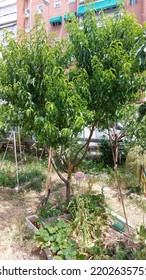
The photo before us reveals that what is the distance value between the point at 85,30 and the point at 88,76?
1.89 ft

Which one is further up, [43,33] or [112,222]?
[43,33]

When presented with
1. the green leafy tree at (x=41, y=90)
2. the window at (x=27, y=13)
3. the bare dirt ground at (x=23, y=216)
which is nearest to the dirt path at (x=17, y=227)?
the bare dirt ground at (x=23, y=216)

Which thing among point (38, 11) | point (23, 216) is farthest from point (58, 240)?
point (38, 11)

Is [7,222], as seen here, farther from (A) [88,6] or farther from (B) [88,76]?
(A) [88,6]

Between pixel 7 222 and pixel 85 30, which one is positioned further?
pixel 7 222

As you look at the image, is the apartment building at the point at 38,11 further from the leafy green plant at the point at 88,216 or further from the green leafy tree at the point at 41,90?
the leafy green plant at the point at 88,216

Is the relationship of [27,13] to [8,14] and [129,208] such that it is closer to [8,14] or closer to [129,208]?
[8,14]

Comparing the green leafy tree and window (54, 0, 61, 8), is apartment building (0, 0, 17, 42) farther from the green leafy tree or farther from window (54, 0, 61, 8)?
the green leafy tree

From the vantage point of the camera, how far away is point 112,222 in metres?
2.70

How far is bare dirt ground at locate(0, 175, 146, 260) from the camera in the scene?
2.25 metres

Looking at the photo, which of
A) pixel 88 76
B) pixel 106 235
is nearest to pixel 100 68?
pixel 88 76

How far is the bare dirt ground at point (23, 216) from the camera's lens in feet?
7.39
